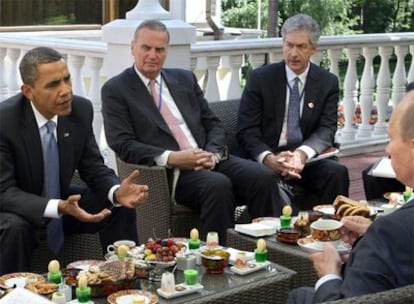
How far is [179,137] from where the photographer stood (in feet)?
14.8

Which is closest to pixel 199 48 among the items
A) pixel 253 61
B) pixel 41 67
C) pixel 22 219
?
pixel 253 61

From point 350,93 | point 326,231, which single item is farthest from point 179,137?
point 350,93

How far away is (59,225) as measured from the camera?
3.64m

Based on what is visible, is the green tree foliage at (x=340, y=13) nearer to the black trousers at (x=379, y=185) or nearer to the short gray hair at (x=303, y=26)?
the short gray hair at (x=303, y=26)

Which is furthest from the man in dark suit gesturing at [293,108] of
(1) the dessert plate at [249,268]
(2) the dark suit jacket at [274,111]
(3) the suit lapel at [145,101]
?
(1) the dessert plate at [249,268]

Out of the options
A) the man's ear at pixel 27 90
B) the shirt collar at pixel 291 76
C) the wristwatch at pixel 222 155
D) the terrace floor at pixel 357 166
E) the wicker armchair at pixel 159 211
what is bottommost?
the terrace floor at pixel 357 166

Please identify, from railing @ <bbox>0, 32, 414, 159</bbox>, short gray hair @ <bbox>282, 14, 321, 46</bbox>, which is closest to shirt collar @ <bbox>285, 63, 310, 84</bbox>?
short gray hair @ <bbox>282, 14, 321, 46</bbox>

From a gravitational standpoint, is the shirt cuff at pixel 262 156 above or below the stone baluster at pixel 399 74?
below

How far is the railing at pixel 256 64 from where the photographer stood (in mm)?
5820

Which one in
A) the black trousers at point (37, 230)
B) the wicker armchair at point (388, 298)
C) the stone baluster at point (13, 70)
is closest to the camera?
the wicker armchair at point (388, 298)

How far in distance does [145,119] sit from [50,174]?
0.83 m

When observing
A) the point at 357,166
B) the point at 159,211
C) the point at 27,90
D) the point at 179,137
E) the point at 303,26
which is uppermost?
the point at 303,26

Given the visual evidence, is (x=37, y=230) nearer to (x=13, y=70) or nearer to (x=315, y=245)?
(x=315, y=245)

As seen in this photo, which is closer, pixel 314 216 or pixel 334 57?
pixel 314 216
